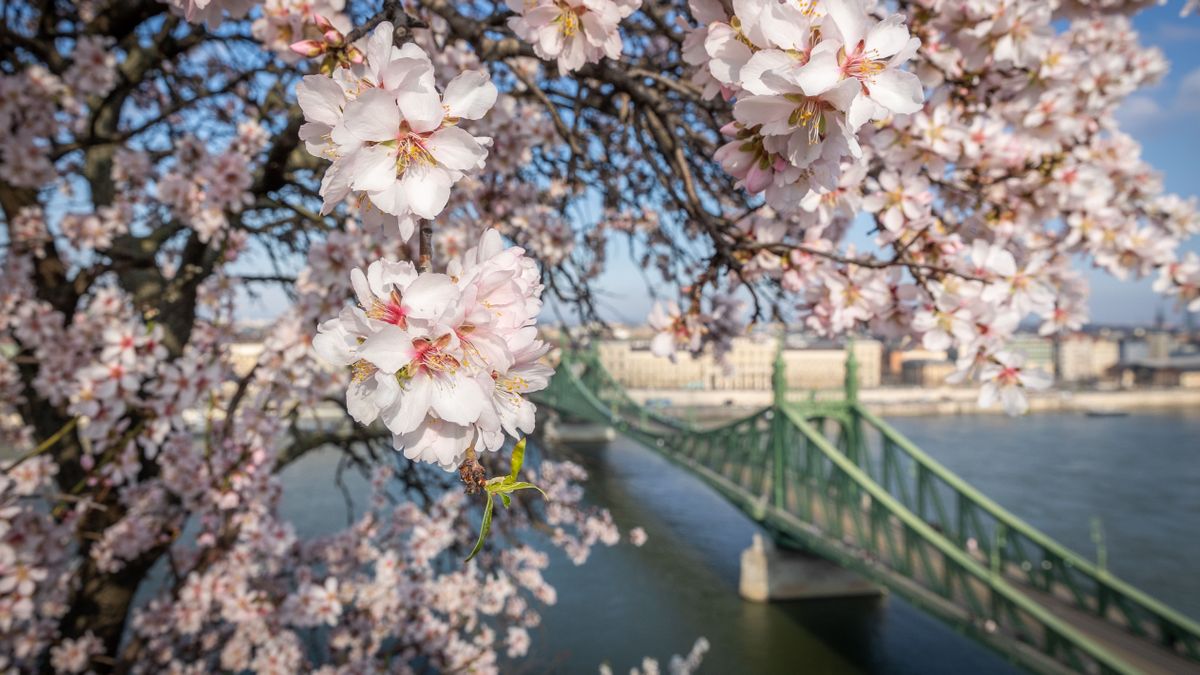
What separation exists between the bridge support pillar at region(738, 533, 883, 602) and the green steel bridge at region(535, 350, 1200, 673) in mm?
502

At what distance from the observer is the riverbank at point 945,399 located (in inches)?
1660

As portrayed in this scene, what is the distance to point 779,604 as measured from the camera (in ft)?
46.6

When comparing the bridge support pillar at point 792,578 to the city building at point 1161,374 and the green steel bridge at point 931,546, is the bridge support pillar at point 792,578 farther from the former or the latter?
the city building at point 1161,374

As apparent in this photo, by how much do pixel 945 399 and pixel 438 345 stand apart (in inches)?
2055

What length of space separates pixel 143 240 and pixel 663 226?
7.54ft

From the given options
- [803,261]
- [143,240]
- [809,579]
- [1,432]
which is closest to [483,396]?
[803,261]

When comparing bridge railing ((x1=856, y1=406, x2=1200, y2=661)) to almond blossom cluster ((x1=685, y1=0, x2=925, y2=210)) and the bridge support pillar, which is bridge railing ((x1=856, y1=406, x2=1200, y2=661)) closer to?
the bridge support pillar

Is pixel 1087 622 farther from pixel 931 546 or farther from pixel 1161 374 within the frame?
pixel 1161 374

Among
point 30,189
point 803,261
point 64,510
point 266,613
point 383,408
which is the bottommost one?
point 266,613

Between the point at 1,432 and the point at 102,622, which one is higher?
the point at 1,432

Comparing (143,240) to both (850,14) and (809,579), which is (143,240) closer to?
(850,14)

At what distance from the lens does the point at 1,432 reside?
14.5 ft

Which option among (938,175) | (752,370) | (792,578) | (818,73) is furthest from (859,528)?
(752,370)

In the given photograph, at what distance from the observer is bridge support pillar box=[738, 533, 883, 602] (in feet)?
46.4
